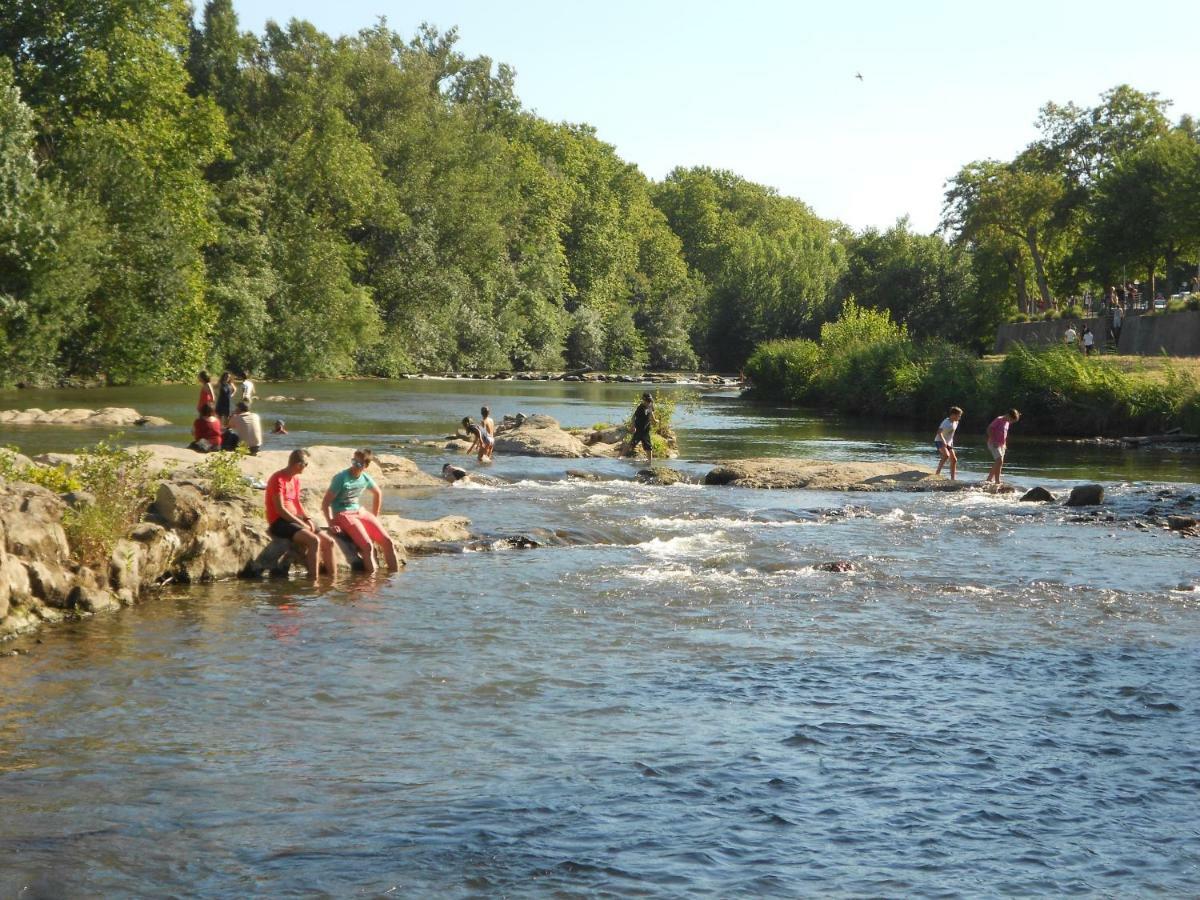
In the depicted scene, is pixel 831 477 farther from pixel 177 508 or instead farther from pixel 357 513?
pixel 177 508

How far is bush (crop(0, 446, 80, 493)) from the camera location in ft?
50.9

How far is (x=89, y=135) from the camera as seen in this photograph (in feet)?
172

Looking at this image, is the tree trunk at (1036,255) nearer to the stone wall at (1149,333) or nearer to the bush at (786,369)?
the stone wall at (1149,333)

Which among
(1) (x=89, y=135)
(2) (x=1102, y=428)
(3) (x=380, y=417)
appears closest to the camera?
(2) (x=1102, y=428)

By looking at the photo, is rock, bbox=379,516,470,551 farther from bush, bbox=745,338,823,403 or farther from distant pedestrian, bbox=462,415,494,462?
bush, bbox=745,338,823,403

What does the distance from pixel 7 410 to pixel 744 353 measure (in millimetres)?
70945

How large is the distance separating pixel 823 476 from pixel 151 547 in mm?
17257

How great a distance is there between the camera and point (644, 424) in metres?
34.0

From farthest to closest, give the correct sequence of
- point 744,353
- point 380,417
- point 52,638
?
point 744,353, point 380,417, point 52,638

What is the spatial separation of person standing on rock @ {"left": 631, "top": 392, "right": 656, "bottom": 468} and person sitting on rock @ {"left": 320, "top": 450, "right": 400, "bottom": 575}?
1639 cm

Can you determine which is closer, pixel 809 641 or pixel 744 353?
pixel 809 641

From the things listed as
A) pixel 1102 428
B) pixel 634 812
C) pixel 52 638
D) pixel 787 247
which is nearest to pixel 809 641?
pixel 634 812

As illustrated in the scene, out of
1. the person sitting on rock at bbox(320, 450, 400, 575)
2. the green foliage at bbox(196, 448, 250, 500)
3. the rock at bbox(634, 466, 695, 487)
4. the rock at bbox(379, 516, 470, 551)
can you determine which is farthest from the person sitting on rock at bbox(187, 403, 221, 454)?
the rock at bbox(634, 466, 695, 487)

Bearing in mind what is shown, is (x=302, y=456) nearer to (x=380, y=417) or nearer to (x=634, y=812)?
(x=634, y=812)
